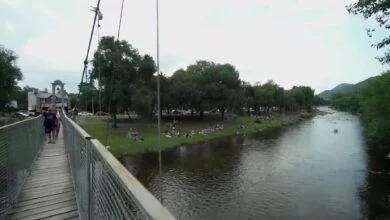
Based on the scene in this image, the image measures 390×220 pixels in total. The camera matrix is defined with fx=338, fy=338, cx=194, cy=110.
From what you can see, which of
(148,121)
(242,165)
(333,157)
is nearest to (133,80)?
(148,121)

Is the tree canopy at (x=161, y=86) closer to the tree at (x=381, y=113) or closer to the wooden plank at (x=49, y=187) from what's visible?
the wooden plank at (x=49, y=187)

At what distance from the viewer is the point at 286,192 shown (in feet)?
70.0

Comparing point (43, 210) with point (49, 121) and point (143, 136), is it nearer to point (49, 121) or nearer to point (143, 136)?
point (49, 121)

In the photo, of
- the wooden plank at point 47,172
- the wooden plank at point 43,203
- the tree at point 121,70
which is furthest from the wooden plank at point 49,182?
the tree at point 121,70

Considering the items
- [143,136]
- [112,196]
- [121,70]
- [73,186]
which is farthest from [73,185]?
[121,70]

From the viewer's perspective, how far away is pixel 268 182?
23656 millimetres

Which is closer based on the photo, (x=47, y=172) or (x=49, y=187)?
(x=49, y=187)

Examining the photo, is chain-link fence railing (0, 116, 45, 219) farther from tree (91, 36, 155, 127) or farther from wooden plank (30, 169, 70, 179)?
tree (91, 36, 155, 127)

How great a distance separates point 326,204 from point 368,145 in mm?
24890

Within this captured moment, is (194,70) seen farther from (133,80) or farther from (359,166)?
(359,166)

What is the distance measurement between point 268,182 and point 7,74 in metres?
49.9

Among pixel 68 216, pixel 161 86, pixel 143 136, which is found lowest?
pixel 143 136

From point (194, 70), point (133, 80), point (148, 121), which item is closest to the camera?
point (133, 80)

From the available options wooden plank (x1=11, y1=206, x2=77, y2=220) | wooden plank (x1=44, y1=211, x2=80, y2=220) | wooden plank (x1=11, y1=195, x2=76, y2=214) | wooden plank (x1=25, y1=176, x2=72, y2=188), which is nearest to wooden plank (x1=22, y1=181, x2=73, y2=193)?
wooden plank (x1=25, y1=176, x2=72, y2=188)
